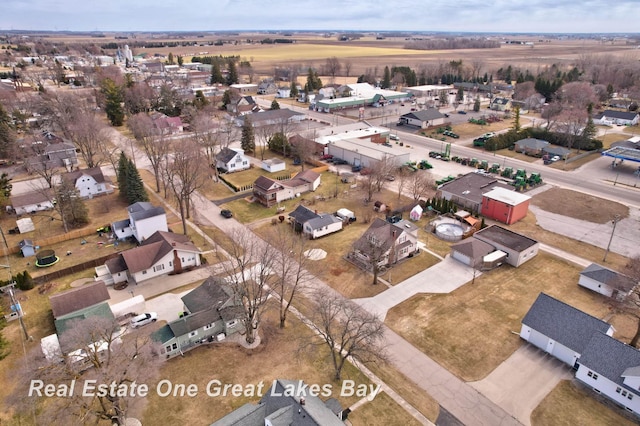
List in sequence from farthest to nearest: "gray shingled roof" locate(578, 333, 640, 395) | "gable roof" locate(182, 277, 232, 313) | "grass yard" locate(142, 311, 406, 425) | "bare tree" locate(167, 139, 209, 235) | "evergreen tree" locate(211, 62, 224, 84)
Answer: "evergreen tree" locate(211, 62, 224, 84)
"bare tree" locate(167, 139, 209, 235)
"gable roof" locate(182, 277, 232, 313)
"gray shingled roof" locate(578, 333, 640, 395)
"grass yard" locate(142, 311, 406, 425)

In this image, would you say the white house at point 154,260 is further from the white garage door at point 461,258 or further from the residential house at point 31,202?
the white garage door at point 461,258

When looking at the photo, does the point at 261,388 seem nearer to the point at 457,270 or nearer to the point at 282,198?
the point at 457,270

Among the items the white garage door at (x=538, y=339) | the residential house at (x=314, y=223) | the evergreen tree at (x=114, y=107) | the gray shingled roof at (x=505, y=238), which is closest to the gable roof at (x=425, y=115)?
the gray shingled roof at (x=505, y=238)

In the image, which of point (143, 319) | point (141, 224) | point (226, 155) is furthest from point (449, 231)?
point (226, 155)

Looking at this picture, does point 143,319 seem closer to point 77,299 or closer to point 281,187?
point 77,299

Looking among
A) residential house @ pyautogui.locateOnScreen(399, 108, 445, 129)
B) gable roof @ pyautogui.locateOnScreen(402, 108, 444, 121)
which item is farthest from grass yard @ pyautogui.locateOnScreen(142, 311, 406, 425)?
gable roof @ pyautogui.locateOnScreen(402, 108, 444, 121)

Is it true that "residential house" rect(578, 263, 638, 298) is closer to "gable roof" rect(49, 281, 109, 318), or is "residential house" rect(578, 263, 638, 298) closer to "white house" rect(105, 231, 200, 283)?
"white house" rect(105, 231, 200, 283)
